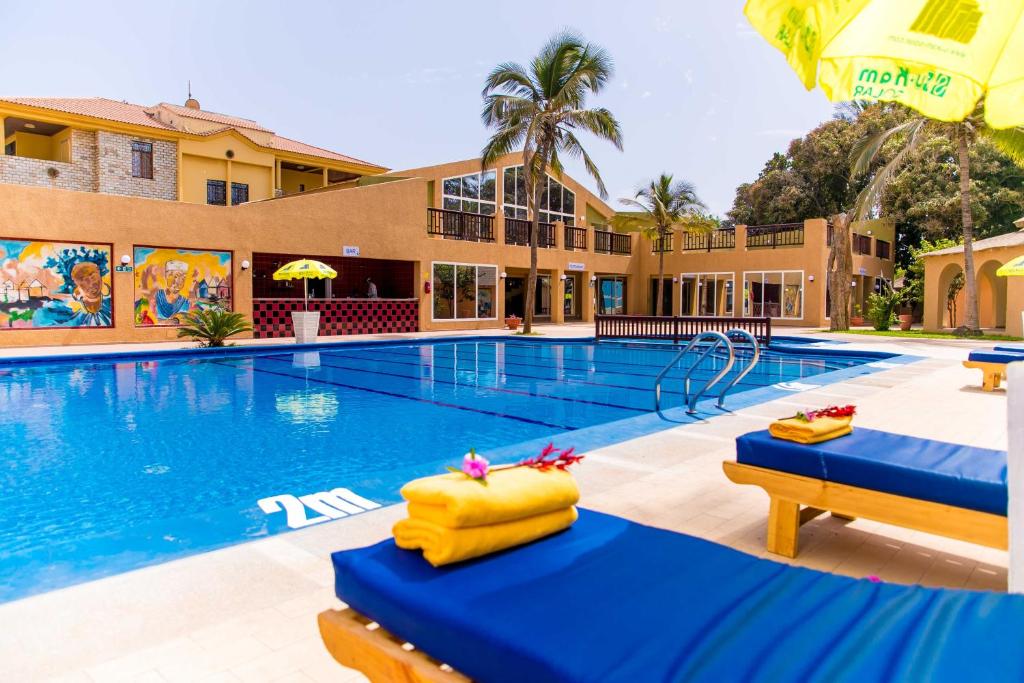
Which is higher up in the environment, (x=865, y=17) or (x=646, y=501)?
(x=865, y=17)

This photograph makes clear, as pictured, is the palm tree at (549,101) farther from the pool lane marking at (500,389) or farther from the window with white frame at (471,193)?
the pool lane marking at (500,389)

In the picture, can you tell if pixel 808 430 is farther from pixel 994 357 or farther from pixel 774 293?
pixel 774 293

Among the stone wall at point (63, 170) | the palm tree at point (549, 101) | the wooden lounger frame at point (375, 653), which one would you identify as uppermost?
the palm tree at point (549, 101)

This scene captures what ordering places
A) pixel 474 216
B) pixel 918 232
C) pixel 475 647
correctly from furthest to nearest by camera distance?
pixel 918 232 < pixel 474 216 < pixel 475 647

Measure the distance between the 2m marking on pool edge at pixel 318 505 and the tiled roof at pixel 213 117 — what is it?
22566 mm

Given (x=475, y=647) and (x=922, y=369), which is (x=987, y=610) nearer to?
(x=475, y=647)

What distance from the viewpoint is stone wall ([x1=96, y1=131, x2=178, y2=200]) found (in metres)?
20.9

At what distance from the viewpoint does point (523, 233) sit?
86.9 ft

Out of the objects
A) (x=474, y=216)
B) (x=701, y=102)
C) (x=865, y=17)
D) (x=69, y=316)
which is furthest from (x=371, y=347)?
(x=701, y=102)

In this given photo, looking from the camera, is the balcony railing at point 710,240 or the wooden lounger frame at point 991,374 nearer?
the wooden lounger frame at point 991,374

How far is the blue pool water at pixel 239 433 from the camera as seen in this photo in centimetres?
411

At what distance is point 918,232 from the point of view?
32.8 meters

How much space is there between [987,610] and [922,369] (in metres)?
11.6

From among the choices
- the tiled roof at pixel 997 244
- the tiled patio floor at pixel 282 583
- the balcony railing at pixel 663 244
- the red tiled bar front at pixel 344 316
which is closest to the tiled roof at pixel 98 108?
the red tiled bar front at pixel 344 316
